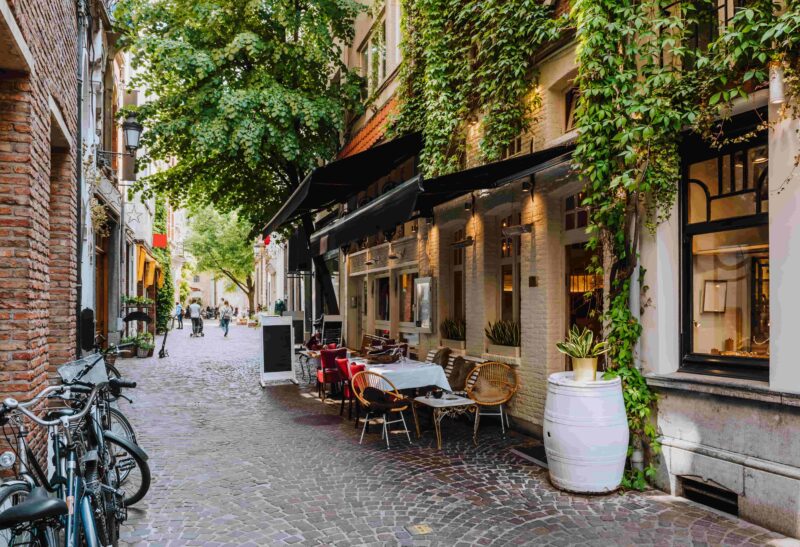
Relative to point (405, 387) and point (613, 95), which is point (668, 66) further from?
point (405, 387)

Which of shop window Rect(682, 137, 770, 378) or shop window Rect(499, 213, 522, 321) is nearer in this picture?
shop window Rect(682, 137, 770, 378)

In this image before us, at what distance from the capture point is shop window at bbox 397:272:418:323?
44.5 feet

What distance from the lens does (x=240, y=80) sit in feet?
50.4

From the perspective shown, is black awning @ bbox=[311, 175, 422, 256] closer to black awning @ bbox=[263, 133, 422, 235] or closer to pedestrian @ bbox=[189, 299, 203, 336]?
black awning @ bbox=[263, 133, 422, 235]

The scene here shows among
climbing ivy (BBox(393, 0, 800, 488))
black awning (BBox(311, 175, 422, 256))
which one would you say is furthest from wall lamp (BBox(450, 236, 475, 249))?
climbing ivy (BBox(393, 0, 800, 488))

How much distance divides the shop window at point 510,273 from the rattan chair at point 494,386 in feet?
3.59

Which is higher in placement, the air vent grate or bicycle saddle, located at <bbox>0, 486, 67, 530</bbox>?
bicycle saddle, located at <bbox>0, 486, 67, 530</bbox>

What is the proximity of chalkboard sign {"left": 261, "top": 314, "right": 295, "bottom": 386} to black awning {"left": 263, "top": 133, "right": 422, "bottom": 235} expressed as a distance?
99.0 inches

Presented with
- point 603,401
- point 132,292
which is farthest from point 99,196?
point 603,401

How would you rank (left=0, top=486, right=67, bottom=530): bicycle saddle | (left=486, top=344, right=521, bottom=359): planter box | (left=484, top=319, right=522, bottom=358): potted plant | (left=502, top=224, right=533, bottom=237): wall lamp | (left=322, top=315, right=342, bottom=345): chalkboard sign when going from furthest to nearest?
1. (left=322, top=315, right=342, bottom=345): chalkboard sign
2. (left=484, top=319, right=522, bottom=358): potted plant
3. (left=486, top=344, right=521, bottom=359): planter box
4. (left=502, top=224, right=533, bottom=237): wall lamp
5. (left=0, top=486, right=67, bottom=530): bicycle saddle

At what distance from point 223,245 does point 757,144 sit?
44.8m

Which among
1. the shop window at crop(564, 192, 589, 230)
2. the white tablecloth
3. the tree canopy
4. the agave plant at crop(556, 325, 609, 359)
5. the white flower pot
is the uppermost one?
the tree canopy

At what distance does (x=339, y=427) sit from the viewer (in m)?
8.66

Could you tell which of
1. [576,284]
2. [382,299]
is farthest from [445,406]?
[382,299]
